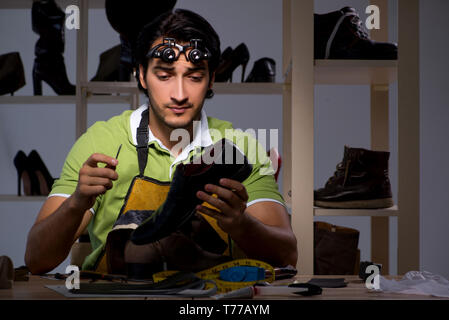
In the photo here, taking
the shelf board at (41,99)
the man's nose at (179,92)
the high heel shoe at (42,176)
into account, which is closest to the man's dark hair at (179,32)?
the man's nose at (179,92)

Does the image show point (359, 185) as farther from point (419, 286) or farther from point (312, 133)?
point (419, 286)

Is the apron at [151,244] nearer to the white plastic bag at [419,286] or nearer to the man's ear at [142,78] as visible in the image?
the man's ear at [142,78]

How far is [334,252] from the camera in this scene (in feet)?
5.95

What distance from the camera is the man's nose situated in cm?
149

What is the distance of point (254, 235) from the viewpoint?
1.27 m

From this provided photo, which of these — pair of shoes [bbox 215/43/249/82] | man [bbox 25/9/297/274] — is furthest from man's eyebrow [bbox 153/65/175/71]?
pair of shoes [bbox 215/43/249/82]

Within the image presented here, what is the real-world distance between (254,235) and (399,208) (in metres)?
0.63

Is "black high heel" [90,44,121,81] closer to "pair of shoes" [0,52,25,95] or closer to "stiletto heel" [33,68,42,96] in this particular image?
"stiletto heel" [33,68,42,96]

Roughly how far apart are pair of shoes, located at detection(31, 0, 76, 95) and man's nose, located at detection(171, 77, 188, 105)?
1.70m

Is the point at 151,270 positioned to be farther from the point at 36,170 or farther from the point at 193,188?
the point at 36,170

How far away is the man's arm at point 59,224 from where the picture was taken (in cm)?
104

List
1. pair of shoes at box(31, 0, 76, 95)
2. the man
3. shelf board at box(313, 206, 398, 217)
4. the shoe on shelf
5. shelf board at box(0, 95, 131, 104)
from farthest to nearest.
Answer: pair of shoes at box(31, 0, 76, 95)
shelf board at box(0, 95, 131, 104)
the shoe on shelf
shelf board at box(313, 206, 398, 217)
the man

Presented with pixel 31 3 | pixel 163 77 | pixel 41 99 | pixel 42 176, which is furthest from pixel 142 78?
pixel 31 3
